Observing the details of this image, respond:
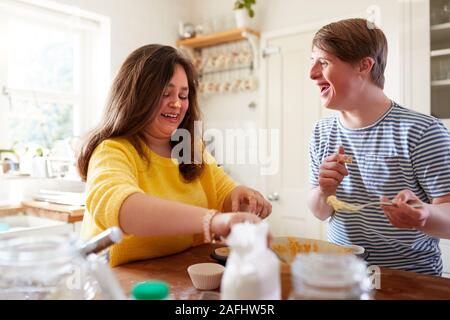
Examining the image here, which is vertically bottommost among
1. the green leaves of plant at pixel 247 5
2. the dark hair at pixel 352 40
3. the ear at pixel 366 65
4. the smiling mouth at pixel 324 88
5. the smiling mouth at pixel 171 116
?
the smiling mouth at pixel 171 116

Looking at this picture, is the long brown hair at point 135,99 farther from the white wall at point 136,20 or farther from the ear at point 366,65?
the white wall at point 136,20

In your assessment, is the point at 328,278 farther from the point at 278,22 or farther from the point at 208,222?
the point at 278,22

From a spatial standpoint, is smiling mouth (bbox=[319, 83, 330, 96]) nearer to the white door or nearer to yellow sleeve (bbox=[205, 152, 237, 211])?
yellow sleeve (bbox=[205, 152, 237, 211])

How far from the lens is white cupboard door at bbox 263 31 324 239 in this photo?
286 cm

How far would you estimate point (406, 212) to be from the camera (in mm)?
909

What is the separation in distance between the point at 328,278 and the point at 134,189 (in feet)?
1.57

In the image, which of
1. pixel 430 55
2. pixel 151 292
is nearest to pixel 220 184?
pixel 151 292

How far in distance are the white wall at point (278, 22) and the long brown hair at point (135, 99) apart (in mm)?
1583

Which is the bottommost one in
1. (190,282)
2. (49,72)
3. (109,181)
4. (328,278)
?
(190,282)

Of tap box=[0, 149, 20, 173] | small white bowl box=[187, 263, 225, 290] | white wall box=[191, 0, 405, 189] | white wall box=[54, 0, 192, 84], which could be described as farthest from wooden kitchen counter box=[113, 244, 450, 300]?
white wall box=[54, 0, 192, 84]

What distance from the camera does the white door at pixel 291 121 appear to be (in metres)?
2.86

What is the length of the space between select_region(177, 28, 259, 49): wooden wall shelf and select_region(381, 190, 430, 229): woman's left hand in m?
2.33

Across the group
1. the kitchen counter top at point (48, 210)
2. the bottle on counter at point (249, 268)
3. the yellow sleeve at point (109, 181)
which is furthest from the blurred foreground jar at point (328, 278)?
the kitchen counter top at point (48, 210)
